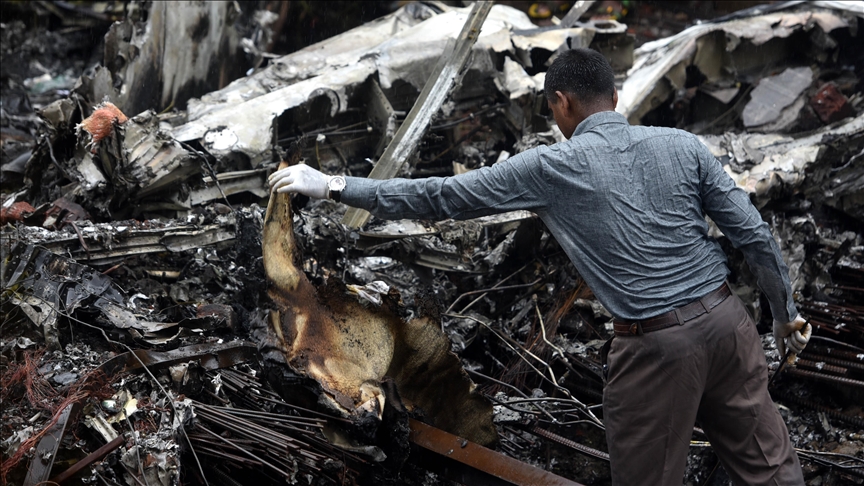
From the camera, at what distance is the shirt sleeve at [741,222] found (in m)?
2.46

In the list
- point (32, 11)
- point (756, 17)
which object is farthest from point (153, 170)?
point (32, 11)

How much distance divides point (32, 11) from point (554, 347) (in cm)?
836

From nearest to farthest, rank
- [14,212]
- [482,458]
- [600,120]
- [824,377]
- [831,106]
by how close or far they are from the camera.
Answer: [600,120], [482,458], [824,377], [14,212], [831,106]

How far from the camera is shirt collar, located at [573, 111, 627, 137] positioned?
2461mm

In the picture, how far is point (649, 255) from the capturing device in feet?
7.79

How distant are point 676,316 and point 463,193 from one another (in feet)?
2.69

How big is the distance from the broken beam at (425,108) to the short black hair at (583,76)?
210cm

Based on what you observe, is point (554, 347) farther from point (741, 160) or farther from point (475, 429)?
point (741, 160)

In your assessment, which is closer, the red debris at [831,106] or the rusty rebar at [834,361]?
the rusty rebar at [834,361]

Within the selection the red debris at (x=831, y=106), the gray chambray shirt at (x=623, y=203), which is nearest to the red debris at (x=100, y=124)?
the gray chambray shirt at (x=623, y=203)

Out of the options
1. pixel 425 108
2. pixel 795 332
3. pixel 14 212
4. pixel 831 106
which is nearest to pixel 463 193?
pixel 795 332

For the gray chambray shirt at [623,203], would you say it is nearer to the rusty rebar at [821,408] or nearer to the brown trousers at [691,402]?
the brown trousers at [691,402]

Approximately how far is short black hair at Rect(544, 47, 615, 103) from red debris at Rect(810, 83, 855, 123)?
13.5 feet

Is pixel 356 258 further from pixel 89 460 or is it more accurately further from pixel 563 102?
pixel 563 102
